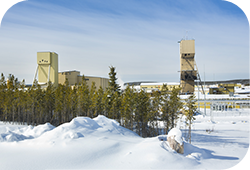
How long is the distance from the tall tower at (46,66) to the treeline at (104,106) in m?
8.14

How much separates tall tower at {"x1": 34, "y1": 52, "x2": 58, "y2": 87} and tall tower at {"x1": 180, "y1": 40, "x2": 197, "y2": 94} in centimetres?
3159

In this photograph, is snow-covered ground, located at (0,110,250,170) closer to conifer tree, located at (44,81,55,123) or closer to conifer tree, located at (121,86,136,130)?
conifer tree, located at (121,86,136,130)

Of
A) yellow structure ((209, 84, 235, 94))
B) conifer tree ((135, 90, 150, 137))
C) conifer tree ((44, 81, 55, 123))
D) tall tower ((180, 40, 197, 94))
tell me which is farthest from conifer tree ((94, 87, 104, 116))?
yellow structure ((209, 84, 235, 94))

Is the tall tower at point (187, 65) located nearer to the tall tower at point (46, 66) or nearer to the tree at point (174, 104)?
the tall tower at point (46, 66)

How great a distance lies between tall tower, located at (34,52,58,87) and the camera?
3301 cm

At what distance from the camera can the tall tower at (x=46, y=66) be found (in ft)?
108

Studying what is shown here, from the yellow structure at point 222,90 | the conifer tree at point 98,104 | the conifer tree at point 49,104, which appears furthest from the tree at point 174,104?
the yellow structure at point 222,90

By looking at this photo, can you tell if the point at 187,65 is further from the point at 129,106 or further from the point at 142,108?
the point at 129,106

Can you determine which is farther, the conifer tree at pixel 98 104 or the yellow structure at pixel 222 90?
the yellow structure at pixel 222 90

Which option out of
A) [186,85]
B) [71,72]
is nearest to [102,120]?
[71,72]

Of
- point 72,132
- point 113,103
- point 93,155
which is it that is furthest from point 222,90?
point 93,155

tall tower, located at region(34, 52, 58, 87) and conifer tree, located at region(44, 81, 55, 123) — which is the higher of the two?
tall tower, located at region(34, 52, 58, 87)

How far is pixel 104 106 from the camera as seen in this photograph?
17688 millimetres

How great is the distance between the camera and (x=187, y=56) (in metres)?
52.1
